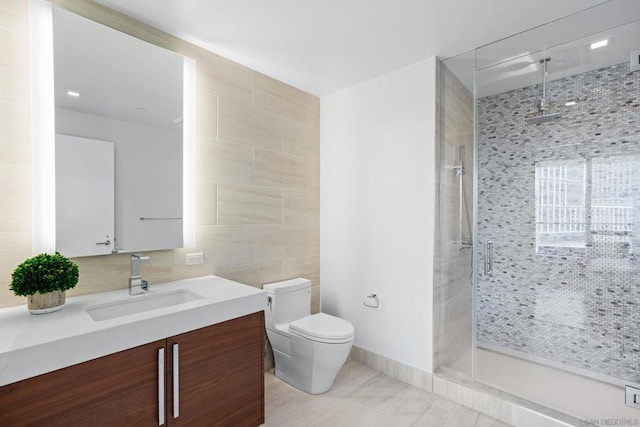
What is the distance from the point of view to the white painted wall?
2.47 m

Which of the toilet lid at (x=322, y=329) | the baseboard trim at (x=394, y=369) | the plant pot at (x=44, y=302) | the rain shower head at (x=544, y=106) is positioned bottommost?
the baseboard trim at (x=394, y=369)

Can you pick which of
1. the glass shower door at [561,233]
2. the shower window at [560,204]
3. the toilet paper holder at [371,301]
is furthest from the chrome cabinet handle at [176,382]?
the shower window at [560,204]

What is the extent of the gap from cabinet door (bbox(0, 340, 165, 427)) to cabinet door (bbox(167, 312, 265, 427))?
97 millimetres

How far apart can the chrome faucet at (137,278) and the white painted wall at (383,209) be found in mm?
1672

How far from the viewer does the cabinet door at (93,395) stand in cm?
111

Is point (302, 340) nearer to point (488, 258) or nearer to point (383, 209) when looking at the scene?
point (383, 209)

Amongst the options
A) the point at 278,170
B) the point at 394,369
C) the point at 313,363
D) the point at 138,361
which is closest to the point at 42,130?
the point at 138,361

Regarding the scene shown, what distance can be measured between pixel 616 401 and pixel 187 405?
2.42 m

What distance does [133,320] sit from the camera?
136 cm

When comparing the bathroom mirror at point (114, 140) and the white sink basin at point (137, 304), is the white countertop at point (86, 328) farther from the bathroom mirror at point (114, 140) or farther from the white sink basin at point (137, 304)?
the bathroom mirror at point (114, 140)

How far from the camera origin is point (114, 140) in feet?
6.21

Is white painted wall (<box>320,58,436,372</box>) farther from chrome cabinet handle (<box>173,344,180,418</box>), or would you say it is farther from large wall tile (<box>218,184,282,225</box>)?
chrome cabinet handle (<box>173,344,180,418</box>)

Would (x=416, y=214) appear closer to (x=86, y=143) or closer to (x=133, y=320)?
(x=133, y=320)

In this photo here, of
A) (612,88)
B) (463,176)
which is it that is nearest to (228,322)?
(463,176)
